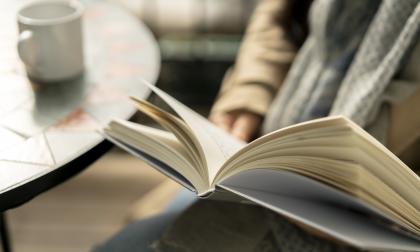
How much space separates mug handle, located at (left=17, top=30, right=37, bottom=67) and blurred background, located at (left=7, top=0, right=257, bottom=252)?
0.85 metres

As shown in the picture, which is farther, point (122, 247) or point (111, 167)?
point (111, 167)

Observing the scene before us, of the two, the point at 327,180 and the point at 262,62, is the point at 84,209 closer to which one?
the point at 262,62

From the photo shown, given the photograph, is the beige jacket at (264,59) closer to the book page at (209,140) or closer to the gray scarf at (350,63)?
the gray scarf at (350,63)

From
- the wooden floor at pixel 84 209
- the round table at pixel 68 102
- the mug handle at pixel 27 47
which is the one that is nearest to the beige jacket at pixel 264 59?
the round table at pixel 68 102

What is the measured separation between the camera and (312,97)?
3.16 ft

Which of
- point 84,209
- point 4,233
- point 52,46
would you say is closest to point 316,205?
point 52,46

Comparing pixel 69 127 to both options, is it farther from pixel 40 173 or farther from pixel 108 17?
pixel 108 17

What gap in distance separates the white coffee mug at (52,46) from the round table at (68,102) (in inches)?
0.6

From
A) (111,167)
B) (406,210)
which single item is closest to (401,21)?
(406,210)

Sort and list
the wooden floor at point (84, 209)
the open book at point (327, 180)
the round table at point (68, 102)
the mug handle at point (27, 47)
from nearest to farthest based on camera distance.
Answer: the open book at point (327, 180), the round table at point (68, 102), the mug handle at point (27, 47), the wooden floor at point (84, 209)

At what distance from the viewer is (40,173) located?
2.40ft

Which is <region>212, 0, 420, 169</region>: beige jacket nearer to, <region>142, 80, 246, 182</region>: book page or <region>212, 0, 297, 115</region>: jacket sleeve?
<region>212, 0, 297, 115</region>: jacket sleeve

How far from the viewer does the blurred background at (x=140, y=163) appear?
68.5 inches

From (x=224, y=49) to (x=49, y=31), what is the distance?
1.26m
